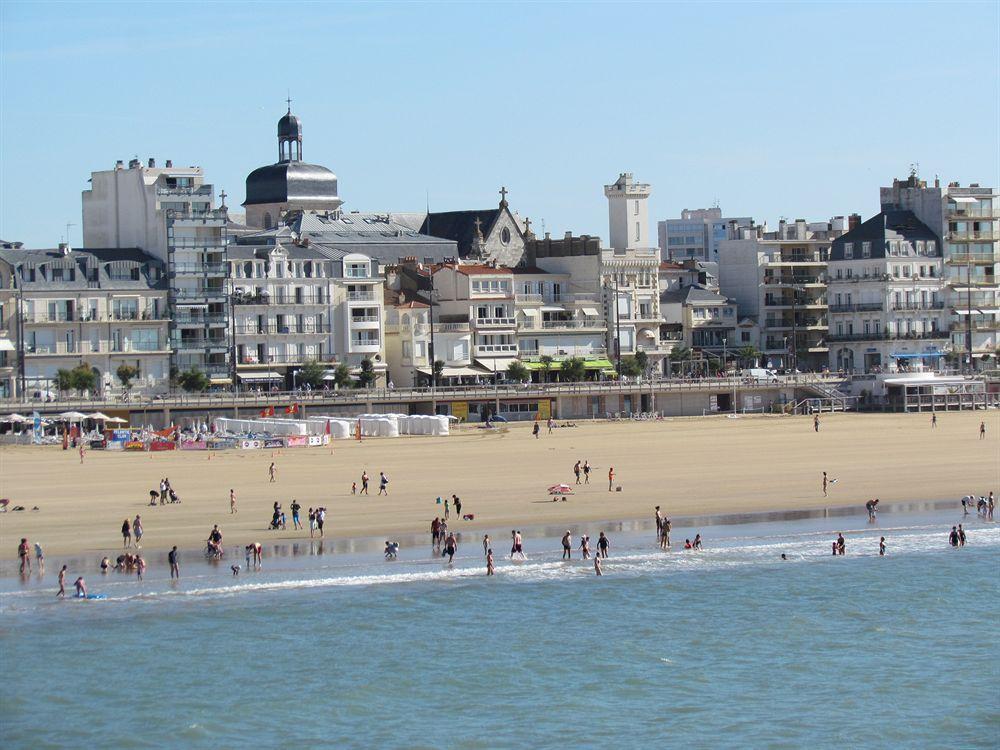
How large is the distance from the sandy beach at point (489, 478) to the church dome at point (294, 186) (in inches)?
1269

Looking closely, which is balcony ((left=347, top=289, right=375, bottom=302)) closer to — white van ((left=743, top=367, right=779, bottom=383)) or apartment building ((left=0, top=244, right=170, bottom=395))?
apartment building ((left=0, top=244, right=170, bottom=395))

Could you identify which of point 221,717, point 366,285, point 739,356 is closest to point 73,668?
point 221,717

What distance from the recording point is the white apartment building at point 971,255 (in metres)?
97.8

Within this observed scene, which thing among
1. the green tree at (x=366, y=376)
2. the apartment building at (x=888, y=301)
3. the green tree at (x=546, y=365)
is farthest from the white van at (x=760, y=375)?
the green tree at (x=366, y=376)

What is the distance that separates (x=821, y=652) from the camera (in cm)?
3384

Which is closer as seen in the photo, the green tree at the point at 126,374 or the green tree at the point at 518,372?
the green tree at the point at 126,374

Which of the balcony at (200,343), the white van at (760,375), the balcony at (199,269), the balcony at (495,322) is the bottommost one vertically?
the white van at (760,375)

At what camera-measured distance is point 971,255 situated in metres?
98.7

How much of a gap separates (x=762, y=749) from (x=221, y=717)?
8845mm

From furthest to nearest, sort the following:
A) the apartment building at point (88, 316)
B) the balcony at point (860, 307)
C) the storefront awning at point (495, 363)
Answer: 1. the balcony at point (860, 307)
2. the storefront awning at point (495, 363)
3. the apartment building at point (88, 316)

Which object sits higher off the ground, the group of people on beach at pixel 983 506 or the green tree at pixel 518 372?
the green tree at pixel 518 372

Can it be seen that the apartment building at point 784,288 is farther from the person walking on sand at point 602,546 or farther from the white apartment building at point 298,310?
the person walking on sand at point 602,546

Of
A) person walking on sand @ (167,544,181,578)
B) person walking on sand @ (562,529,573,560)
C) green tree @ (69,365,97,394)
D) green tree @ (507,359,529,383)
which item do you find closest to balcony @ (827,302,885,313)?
green tree @ (507,359,529,383)

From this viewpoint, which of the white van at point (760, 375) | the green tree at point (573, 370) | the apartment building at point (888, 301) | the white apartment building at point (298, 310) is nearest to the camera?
the white apartment building at point (298, 310)
